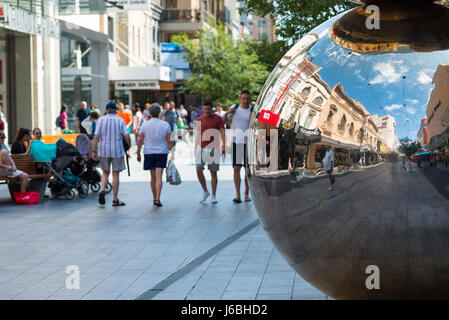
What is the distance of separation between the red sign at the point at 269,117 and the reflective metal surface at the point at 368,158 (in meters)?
0.02

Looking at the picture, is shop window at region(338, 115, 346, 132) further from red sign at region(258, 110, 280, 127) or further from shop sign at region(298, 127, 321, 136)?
red sign at region(258, 110, 280, 127)

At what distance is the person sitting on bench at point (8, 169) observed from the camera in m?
12.1

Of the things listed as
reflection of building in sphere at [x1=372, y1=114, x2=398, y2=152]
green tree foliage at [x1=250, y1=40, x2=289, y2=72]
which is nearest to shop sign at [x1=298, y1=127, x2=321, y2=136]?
reflection of building in sphere at [x1=372, y1=114, x2=398, y2=152]

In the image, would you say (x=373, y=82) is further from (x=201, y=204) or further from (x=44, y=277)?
(x=201, y=204)

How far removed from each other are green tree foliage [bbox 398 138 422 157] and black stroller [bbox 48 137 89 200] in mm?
9613

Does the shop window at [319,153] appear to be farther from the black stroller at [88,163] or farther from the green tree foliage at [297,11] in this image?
the black stroller at [88,163]

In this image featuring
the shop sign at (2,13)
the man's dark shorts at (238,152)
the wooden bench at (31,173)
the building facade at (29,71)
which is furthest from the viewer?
the building facade at (29,71)

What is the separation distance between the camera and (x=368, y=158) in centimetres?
428

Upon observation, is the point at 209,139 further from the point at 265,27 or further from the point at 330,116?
the point at 265,27

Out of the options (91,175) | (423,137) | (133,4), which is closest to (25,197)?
(91,175)

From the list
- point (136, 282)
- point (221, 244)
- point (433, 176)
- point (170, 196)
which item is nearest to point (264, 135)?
point (433, 176)

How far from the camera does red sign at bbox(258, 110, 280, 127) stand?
470 cm

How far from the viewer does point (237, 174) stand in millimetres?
12133

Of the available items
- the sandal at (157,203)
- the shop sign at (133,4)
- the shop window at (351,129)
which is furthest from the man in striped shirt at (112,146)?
the shop sign at (133,4)
